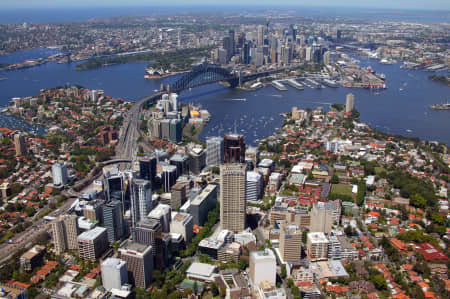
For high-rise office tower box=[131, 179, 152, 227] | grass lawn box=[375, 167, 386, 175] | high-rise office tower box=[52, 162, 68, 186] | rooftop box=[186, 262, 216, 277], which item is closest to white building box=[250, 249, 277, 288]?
rooftop box=[186, 262, 216, 277]

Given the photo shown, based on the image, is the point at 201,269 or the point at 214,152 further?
the point at 214,152

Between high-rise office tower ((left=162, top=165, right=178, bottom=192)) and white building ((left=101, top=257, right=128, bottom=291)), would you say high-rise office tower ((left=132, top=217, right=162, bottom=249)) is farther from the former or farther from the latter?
high-rise office tower ((left=162, top=165, right=178, bottom=192))

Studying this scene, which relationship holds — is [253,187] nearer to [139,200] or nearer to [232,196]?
[232,196]

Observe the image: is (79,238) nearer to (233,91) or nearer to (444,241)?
(444,241)

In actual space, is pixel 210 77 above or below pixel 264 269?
above

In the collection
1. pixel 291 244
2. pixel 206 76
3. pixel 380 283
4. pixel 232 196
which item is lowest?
pixel 380 283

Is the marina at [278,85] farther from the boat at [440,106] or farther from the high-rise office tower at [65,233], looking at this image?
the high-rise office tower at [65,233]

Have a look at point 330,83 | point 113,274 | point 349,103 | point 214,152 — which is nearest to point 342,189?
point 214,152

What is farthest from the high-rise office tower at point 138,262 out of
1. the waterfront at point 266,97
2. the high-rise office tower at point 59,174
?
the waterfront at point 266,97
